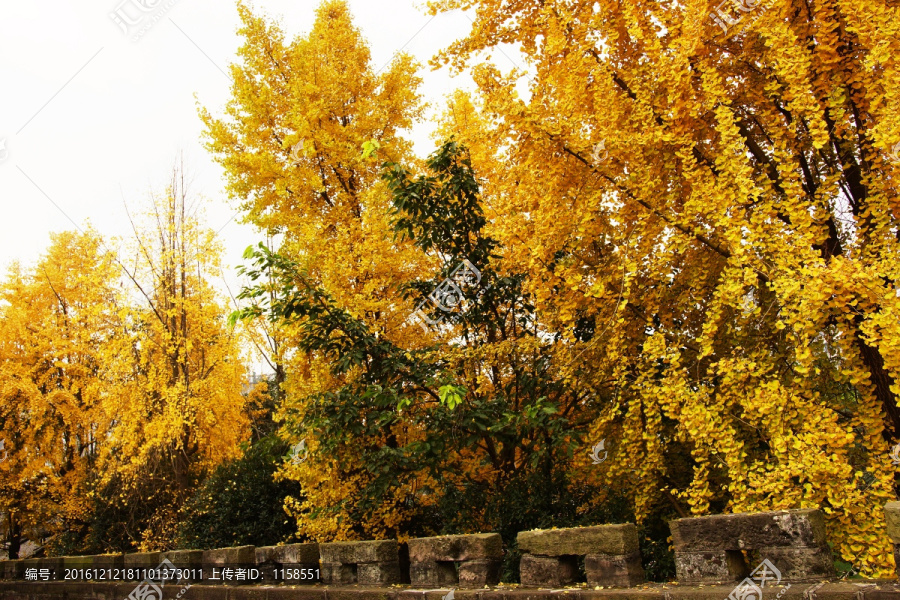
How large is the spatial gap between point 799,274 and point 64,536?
13.9 m

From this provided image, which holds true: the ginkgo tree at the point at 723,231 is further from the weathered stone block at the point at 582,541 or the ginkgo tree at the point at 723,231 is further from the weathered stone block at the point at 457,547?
the weathered stone block at the point at 457,547

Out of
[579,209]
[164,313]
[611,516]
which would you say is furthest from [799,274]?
[164,313]

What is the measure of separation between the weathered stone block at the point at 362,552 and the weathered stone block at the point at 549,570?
140cm

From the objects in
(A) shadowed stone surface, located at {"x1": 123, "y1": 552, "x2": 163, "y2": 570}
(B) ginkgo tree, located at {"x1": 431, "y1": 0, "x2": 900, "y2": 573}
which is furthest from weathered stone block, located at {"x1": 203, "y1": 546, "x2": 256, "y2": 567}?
(B) ginkgo tree, located at {"x1": 431, "y1": 0, "x2": 900, "y2": 573}

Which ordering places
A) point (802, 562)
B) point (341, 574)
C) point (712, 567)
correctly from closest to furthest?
point (802, 562)
point (712, 567)
point (341, 574)

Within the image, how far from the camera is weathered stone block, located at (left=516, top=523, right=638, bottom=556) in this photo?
3.74 meters

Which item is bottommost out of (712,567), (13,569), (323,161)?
(13,569)

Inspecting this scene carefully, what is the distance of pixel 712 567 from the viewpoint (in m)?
3.42

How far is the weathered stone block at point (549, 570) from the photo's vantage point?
3980 mm

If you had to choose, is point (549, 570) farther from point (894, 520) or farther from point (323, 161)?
point (323, 161)

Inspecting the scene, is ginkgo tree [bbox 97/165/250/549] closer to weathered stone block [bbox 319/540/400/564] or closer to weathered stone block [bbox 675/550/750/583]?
weathered stone block [bbox 319/540/400/564]

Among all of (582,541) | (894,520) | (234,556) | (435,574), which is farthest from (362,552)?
(894,520)

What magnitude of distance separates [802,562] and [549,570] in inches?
60.3

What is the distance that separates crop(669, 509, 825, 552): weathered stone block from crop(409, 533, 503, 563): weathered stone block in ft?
4.36
